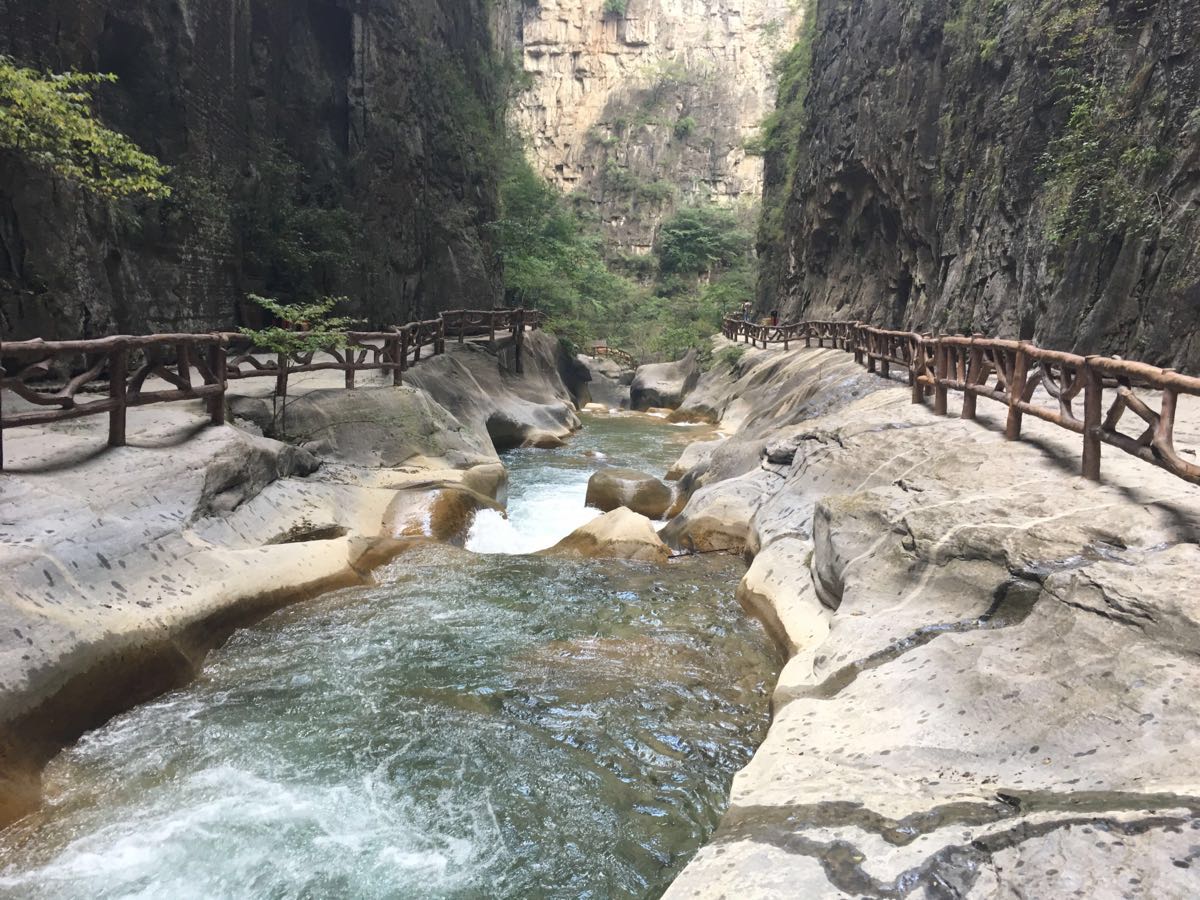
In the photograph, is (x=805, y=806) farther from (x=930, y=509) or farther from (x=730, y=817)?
(x=930, y=509)

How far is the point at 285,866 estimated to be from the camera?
12.7 feet

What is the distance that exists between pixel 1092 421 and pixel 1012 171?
1281 centimetres

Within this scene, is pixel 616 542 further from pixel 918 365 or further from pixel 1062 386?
pixel 1062 386

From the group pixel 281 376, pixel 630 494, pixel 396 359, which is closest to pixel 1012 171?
pixel 630 494

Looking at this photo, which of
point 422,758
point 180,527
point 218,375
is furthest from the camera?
point 218,375

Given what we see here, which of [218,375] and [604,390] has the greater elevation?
[218,375]

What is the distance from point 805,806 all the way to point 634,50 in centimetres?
6967

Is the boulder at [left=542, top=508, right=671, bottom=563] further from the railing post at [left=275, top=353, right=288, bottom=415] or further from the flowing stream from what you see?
the railing post at [left=275, top=353, right=288, bottom=415]

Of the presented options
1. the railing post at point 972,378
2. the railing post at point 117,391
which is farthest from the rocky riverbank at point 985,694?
the railing post at point 117,391

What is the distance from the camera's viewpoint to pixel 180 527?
675 cm

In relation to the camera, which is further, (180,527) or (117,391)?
(117,391)

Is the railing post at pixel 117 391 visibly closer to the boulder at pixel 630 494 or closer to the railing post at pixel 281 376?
the railing post at pixel 281 376

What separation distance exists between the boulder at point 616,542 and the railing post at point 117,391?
15.6 ft

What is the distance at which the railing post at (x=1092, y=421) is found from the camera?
17.6ft
